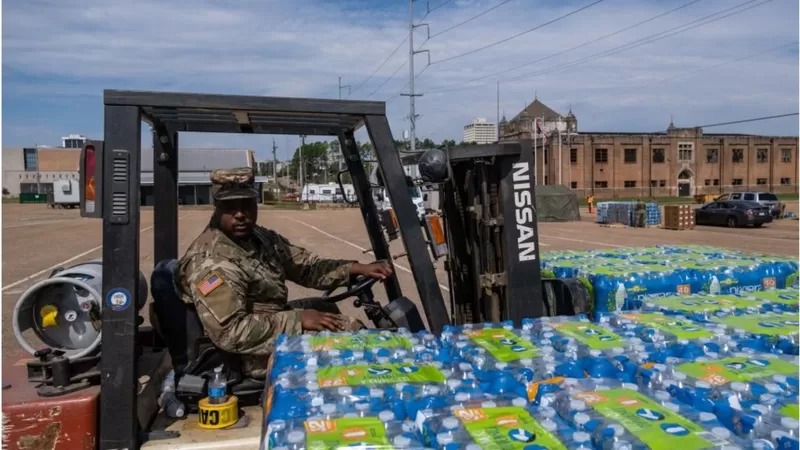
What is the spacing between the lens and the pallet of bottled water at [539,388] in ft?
6.52

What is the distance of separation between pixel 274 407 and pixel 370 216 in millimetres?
2325

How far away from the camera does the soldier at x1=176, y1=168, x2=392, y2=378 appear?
3.31m

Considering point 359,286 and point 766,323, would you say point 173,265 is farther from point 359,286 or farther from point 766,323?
point 766,323

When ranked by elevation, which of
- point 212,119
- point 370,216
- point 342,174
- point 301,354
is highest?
point 212,119

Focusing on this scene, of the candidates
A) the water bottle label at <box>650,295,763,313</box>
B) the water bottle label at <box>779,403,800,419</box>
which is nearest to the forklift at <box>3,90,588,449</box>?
the water bottle label at <box>650,295,763,313</box>

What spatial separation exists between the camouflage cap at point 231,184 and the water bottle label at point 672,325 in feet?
7.36

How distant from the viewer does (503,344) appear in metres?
2.96

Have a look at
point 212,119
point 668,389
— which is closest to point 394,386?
point 668,389

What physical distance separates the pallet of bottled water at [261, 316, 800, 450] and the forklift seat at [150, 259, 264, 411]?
1.58 ft

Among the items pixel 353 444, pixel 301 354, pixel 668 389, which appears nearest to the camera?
pixel 353 444

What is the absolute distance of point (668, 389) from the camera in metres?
2.45

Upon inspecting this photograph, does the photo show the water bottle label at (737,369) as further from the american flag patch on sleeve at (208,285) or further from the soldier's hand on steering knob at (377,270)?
the american flag patch on sleeve at (208,285)

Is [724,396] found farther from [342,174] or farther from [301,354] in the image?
[342,174]

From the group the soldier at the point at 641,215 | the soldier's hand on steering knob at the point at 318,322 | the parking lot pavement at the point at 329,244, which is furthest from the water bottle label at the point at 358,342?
the soldier at the point at 641,215
